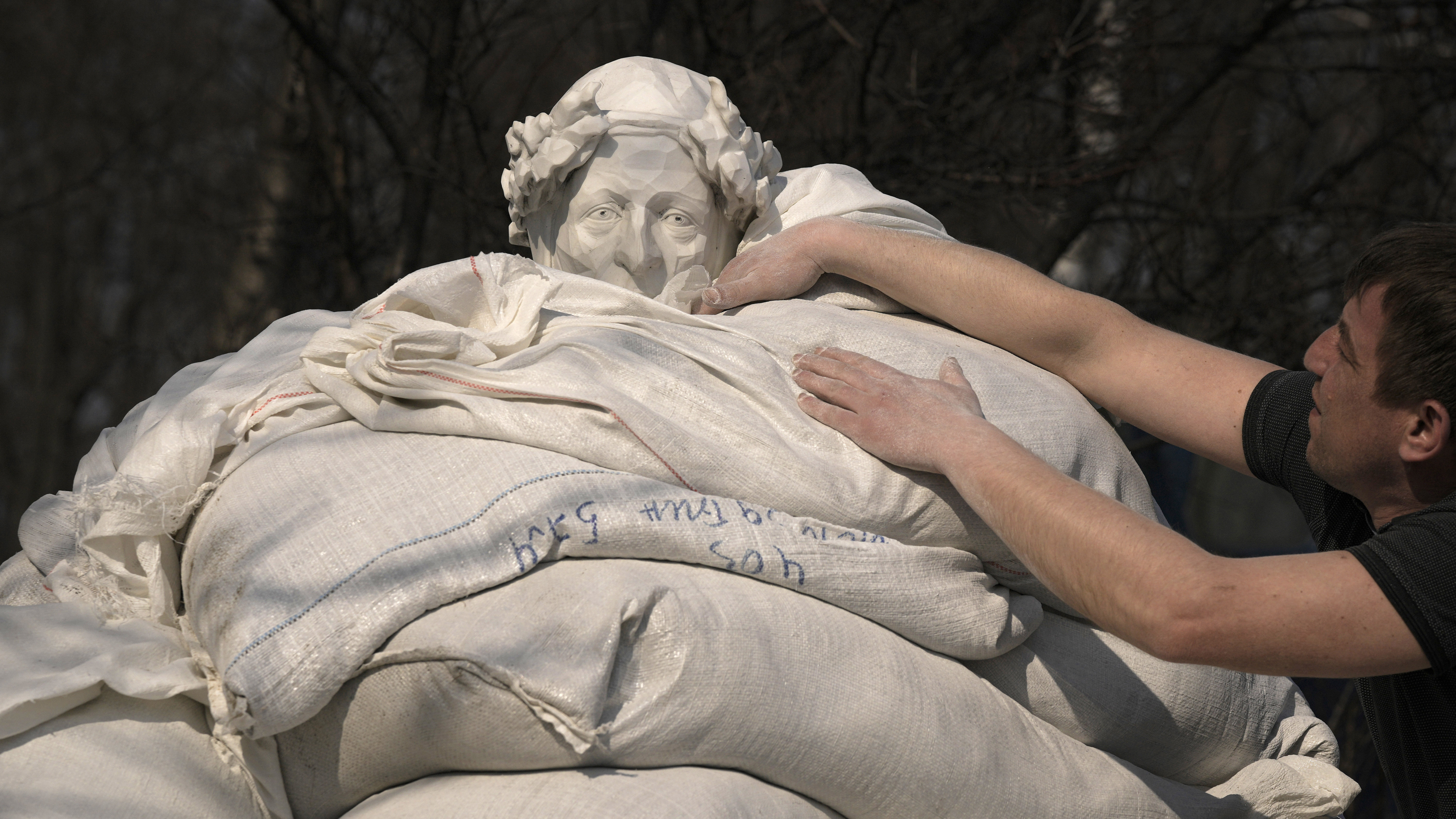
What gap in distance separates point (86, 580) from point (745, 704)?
947mm

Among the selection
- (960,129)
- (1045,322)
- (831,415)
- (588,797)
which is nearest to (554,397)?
(831,415)

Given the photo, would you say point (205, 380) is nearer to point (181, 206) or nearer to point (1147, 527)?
point (1147, 527)

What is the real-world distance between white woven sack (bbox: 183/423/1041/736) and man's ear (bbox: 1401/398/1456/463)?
58 cm

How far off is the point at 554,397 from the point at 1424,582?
3.63 feet

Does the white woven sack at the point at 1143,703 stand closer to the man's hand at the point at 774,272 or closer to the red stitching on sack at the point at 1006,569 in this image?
the red stitching on sack at the point at 1006,569

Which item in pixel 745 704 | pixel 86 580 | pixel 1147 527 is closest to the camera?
pixel 745 704

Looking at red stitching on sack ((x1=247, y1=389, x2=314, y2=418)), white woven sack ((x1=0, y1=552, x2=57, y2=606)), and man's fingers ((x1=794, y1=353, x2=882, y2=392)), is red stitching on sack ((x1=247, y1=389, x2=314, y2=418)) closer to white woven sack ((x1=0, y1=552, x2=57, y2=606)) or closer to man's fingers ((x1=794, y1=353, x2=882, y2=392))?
white woven sack ((x1=0, y1=552, x2=57, y2=606))

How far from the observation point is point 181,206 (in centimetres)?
735

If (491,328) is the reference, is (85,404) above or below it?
below

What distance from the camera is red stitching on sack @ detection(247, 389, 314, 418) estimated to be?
1.69 m

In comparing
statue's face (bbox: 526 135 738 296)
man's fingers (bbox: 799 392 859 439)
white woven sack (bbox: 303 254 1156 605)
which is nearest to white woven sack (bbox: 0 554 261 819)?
white woven sack (bbox: 303 254 1156 605)

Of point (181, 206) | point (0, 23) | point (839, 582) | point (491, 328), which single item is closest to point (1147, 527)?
point (839, 582)

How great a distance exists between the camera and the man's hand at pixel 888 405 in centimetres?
168

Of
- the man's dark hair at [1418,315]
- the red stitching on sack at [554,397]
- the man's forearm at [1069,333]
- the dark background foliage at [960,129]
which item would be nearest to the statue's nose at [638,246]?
the man's forearm at [1069,333]
